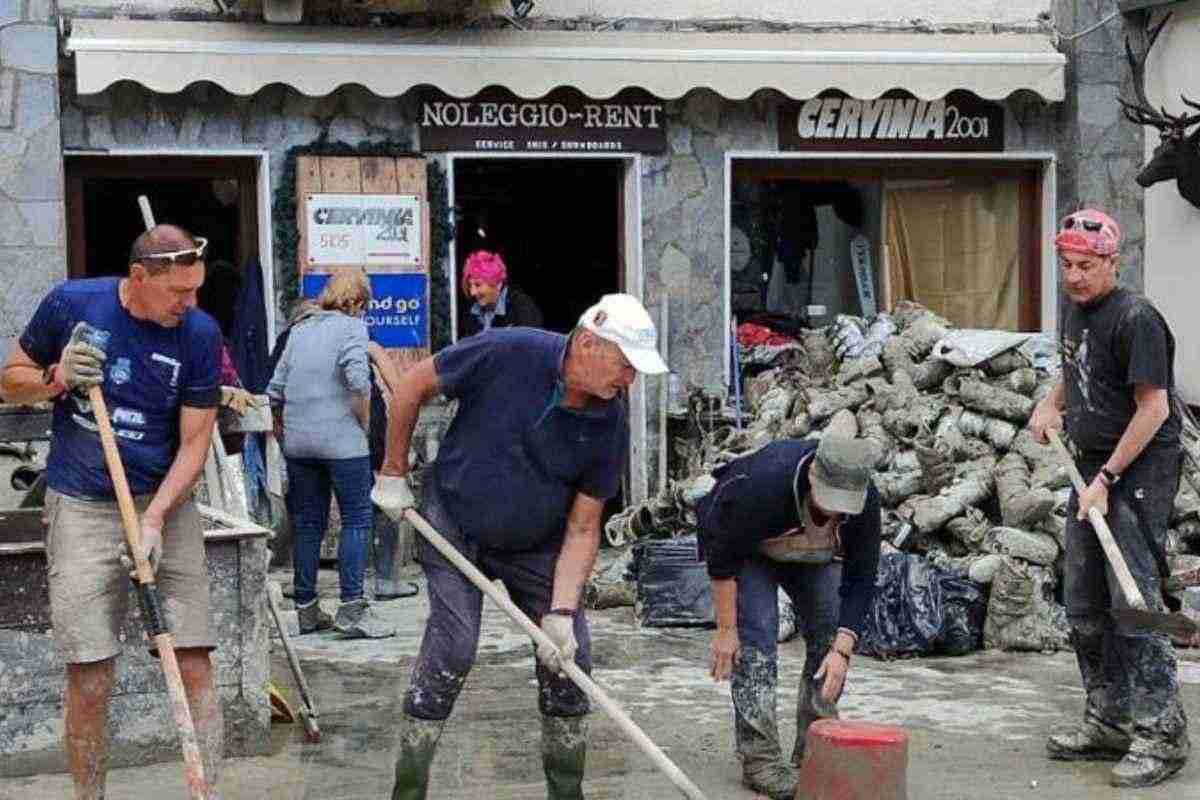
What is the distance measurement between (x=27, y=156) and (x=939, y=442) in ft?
17.1

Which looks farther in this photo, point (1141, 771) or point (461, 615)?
point (1141, 771)

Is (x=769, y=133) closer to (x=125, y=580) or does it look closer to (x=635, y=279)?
(x=635, y=279)

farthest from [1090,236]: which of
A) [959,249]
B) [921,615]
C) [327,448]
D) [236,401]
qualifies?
[959,249]

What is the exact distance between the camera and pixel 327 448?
993 cm

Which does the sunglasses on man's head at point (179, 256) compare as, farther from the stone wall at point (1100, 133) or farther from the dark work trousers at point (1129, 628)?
the stone wall at point (1100, 133)

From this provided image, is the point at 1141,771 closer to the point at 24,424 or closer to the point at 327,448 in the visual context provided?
the point at 327,448

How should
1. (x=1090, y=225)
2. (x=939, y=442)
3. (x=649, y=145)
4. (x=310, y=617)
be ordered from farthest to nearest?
(x=649, y=145)
(x=939, y=442)
(x=310, y=617)
(x=1090, y=225)

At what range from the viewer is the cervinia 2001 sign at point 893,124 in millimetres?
13359

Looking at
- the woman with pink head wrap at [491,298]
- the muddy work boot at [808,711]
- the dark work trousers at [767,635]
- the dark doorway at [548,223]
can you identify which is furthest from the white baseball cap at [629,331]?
the dark doorway at [548,223]

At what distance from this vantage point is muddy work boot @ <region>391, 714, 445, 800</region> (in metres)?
6.32

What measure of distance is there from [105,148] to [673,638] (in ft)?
15.0

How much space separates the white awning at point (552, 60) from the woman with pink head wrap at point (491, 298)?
996mm

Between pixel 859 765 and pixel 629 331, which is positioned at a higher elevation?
pixel 629 331

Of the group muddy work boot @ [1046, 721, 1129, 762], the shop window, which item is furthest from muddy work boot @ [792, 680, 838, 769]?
the shop window
